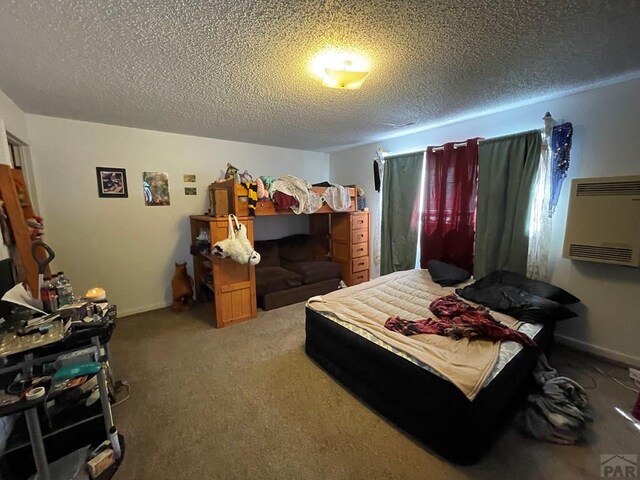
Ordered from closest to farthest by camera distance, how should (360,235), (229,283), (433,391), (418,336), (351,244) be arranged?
(433,391) < (418,336) < (229,283) < (351,244) < (360,235)

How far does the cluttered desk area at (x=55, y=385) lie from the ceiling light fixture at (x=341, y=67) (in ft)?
6.99

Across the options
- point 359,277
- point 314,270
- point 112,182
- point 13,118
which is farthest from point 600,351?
point 13,118

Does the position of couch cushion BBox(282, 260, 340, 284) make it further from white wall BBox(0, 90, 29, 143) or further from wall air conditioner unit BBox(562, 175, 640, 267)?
white wall BBox(0, 90, 29, 143)

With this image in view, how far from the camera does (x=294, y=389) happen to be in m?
2.04

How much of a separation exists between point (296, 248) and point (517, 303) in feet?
10.0

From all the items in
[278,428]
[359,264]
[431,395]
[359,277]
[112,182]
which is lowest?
[278,428]

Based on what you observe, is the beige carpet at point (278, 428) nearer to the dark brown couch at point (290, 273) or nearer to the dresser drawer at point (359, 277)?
the dark brown couch at point (290, 273)

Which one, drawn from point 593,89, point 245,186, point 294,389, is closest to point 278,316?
point 294,389

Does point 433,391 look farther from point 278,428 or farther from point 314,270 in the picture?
point 314,270

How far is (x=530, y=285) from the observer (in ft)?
8.00

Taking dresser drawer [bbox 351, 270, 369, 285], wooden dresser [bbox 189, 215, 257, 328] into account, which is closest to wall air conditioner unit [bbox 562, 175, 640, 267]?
dresser drawer [bbox 351, 270, 369, 285]

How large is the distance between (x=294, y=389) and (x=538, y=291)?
230cm

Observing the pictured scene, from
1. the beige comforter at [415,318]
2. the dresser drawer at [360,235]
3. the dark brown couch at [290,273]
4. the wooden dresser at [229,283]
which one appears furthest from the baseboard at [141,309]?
the dresser drawer at [360,235]

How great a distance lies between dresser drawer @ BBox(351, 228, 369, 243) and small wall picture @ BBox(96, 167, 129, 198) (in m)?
3.12
